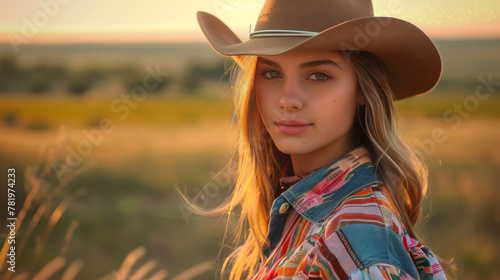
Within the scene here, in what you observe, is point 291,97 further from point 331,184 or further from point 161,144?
point 161,144

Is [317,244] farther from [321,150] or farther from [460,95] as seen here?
[460,95]

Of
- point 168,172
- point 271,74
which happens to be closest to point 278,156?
point 271,74

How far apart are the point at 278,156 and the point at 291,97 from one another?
587 millimetres

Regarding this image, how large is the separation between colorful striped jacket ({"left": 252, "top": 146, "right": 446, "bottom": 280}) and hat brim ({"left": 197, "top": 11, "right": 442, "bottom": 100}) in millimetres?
355

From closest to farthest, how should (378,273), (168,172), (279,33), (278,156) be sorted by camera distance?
(378,273)
(279,33)
(278,156)
(168,172)

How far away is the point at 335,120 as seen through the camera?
77.4 inches

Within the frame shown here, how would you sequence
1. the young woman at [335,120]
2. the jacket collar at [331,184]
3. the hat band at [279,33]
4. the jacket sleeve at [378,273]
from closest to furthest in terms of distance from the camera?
1. the jacket sleeve at [378,273]
2. the young woman at [335,120]
3. the jacket collar at [331,184]
4. the hat band at [279,33]

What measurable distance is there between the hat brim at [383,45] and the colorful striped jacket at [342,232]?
0.36m

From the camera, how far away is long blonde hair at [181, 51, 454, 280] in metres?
2.01

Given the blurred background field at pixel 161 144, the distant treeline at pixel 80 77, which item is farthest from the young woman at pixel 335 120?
the distant treeline at pixel 80 77

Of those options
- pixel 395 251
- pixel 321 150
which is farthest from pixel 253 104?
pixel 395 251

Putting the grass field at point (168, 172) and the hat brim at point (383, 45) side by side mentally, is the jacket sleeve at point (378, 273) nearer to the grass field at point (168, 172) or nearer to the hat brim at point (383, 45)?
the hat brim at point (383, 45)

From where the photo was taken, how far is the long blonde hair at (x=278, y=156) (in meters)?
2.01

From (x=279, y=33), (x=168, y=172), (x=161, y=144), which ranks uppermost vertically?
(x=279, y=33)
